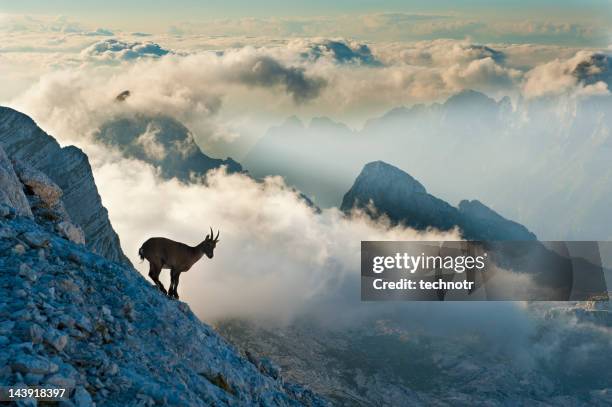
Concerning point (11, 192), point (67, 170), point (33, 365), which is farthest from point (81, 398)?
point (67, 170)

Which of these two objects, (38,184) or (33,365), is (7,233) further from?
(38,184)

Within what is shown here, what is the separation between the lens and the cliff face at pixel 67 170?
93438 millimetres

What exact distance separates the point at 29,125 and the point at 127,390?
284 ft

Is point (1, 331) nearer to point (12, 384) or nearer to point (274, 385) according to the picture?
point (12, 384)

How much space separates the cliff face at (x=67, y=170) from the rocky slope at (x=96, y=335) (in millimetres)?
61932

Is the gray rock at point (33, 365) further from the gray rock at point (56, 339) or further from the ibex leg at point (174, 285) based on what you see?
the ibex leg at point (174, 285)

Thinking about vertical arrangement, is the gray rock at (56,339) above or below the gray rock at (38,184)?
below

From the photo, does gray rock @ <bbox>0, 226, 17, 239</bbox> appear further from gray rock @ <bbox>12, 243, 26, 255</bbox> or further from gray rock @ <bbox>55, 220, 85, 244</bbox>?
gray rock @ <bbox>55, 220, 85, 244</bbox>

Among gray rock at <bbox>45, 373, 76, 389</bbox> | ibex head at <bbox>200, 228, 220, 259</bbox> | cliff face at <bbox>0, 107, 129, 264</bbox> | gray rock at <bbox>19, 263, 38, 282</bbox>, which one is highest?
cliff face at <bbox>0, 107, 129, 264</bbox>

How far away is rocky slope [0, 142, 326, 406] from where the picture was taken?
18.5m

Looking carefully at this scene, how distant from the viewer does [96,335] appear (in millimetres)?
21734

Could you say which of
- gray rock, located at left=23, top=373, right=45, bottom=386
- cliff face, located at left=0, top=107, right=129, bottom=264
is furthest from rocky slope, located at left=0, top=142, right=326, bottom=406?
cliff face, located at left=0, top=107, right=129, bottom=264

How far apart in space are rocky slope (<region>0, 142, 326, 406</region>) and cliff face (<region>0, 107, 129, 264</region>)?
61932mm

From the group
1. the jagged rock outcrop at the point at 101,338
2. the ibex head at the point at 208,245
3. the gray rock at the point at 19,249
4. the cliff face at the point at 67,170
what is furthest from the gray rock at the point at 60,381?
the cliff face at the point at 67,170
